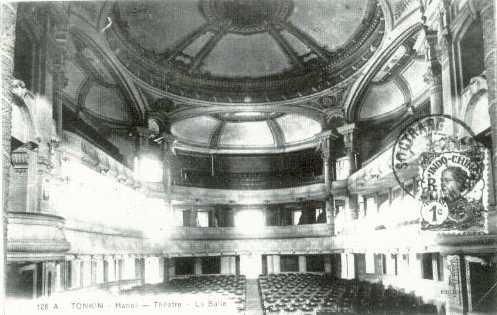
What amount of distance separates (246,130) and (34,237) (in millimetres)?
23445

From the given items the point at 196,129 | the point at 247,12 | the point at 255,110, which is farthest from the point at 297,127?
the point at 247,12

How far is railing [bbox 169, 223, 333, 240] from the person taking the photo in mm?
28594

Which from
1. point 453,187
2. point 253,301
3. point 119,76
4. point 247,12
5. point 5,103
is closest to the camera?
point 5,103

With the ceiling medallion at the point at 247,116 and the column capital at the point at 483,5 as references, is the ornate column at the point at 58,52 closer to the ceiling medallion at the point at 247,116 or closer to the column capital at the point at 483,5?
the column capital at the point at 483,5

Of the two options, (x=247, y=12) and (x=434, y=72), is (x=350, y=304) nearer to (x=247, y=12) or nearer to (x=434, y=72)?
(x=434, y=72)

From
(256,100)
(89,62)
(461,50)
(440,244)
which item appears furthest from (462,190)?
(256,100)

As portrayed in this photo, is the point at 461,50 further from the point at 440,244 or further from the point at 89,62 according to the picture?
the point at 89,62

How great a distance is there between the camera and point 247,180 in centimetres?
3319

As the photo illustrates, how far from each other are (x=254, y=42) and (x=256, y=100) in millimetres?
3717

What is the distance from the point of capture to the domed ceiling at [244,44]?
891 inches

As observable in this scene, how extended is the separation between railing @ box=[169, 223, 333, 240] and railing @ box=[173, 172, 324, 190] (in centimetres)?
340

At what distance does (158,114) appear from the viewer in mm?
27047

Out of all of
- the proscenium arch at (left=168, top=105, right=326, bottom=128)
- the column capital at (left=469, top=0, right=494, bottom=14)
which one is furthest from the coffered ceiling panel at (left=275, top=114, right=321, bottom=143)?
the column capital at (left=469, top=0, right=494, bottom=14)

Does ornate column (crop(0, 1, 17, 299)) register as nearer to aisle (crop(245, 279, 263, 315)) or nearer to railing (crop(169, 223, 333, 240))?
aisle (crop(245, 279, 263, 315))
